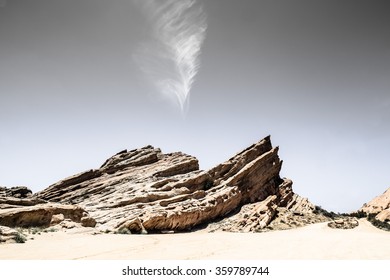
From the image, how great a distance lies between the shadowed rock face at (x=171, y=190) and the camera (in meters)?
27.1

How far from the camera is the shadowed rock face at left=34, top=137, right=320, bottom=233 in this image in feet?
88.9

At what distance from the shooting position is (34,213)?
1789cm

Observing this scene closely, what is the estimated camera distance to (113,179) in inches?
1419

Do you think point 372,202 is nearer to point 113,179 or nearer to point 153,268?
point 113,179

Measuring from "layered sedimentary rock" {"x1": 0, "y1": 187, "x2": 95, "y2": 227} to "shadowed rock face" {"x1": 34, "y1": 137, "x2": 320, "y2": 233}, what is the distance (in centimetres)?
303

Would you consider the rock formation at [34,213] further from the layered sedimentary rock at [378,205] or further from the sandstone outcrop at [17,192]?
the layered sedimentary rock at [378,205]

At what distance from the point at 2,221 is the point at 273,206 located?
90.2ft

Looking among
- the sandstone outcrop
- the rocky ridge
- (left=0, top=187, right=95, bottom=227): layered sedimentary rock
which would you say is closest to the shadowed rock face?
the rocky ridge

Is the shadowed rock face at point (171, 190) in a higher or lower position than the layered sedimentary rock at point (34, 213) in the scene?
higher

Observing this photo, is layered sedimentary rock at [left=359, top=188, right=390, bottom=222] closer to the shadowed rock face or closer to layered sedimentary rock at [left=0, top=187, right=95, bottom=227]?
the shadowed rock face

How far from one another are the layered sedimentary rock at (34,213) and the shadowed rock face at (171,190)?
3029 millimetres

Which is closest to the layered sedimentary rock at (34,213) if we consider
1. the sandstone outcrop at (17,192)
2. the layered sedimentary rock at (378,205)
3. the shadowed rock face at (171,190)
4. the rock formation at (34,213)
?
the rock formation at (34,213)

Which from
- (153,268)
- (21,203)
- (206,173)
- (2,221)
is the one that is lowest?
(153,268)

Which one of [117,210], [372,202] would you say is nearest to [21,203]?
[117,210]
